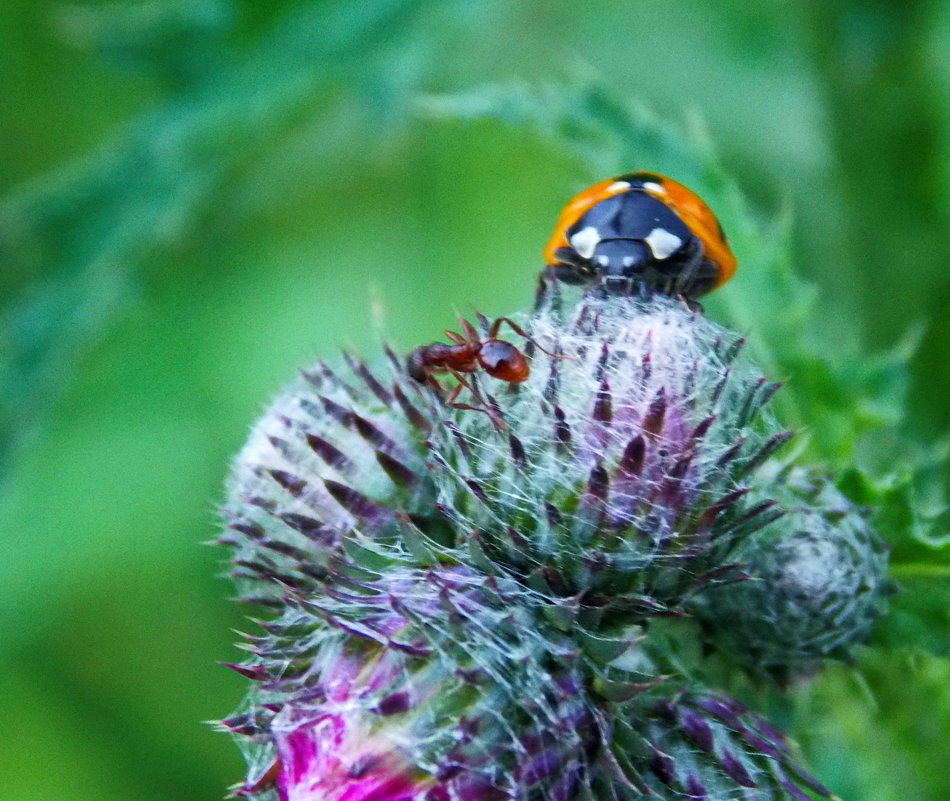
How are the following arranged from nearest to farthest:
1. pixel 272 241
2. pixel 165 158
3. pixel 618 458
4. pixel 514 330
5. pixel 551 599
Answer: pixel 618 458 < pixel 551 599 < pixel 514 330 < pixel 165 158 < pixel 272 241

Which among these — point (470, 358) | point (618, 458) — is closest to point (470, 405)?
point (470, 358)

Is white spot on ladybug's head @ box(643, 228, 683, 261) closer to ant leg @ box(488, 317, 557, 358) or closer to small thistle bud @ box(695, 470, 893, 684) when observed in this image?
ant leg @ box(488, 317, 557, 358)

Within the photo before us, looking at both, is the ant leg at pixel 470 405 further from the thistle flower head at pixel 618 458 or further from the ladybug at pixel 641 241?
the ladybug at pixel 641 241

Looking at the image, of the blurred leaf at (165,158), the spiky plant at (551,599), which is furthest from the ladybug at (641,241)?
the blurred leaf at (165,158)

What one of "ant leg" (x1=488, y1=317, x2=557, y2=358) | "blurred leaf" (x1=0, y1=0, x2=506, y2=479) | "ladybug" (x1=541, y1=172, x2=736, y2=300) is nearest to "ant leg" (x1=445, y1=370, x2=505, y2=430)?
"ant leg" (x1=488, y1=317, x2=557, y2=358)

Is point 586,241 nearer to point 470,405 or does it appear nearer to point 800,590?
point 470,405
